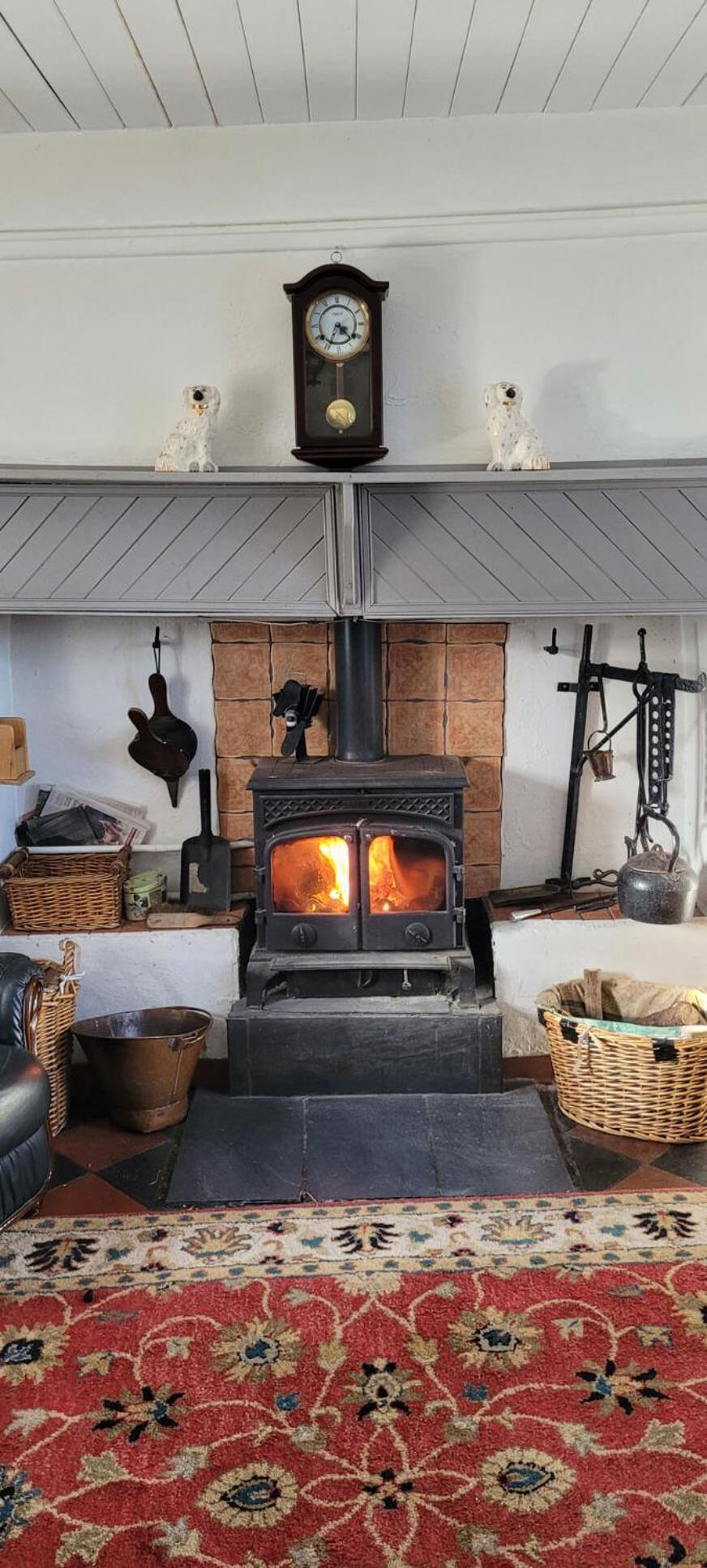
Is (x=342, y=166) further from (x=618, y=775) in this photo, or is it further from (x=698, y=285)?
(x=618, y=775)

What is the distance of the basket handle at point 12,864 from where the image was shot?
321 cm

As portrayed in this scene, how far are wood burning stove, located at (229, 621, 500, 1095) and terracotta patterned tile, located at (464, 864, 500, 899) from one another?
34 cm

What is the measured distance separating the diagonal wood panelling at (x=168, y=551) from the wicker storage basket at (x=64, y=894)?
0.76m

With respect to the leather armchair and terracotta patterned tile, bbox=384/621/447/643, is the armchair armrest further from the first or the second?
terracotta patterned tile, bbox=384/621/447/643

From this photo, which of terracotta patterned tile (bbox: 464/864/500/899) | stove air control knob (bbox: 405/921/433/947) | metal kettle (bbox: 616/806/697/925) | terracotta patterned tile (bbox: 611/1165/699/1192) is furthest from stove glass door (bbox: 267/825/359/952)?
terracotta patterned tile (bbox: 611/1165/699/1192)

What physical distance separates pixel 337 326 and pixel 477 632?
3.11ft

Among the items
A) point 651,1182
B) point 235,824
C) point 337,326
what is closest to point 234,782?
point 235,824

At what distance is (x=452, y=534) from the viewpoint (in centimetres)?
292

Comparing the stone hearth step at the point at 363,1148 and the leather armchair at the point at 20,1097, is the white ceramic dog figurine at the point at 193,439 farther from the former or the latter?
the stone hearth step at the point at 363,1148

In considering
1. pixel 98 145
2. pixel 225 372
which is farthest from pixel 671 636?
pixel 98 145

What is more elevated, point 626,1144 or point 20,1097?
point 20,1097

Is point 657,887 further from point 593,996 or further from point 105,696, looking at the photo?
point 105,696

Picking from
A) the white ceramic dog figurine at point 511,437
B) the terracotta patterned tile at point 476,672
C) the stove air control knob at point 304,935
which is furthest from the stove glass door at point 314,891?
the white ceramic dog figurine at point 511,437

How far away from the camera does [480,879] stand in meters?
3.47
